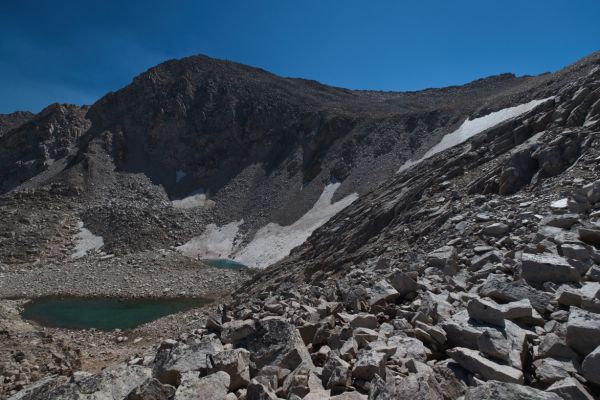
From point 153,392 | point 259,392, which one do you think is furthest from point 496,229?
point 153,392

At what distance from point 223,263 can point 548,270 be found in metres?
42.4

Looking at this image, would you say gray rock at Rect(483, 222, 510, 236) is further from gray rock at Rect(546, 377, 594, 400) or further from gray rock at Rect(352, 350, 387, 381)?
gray rock at Rect(546, 377, 594, 400)

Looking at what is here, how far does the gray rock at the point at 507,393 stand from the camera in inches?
158

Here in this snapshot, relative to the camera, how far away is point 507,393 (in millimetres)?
4039

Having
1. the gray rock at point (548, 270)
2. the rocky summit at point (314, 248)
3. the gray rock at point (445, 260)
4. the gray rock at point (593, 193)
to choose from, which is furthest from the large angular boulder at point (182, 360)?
the gray rock at point (593, 193)

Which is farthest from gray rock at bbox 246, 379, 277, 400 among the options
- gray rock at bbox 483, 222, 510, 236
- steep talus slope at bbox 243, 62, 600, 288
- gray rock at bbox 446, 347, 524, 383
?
steep talus slope at bbox 243, 62, 600, 288

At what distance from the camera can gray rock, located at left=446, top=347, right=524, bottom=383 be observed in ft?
16.1

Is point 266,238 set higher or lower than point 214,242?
lower

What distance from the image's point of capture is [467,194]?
19.8 meters

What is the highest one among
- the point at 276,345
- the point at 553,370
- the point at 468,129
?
the point at 468,129

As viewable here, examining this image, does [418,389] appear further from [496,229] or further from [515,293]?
[496,229]

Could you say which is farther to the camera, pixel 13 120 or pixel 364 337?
pixel 13 120

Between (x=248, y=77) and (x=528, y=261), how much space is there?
89205mm

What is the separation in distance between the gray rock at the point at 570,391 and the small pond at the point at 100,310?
27210 mm
